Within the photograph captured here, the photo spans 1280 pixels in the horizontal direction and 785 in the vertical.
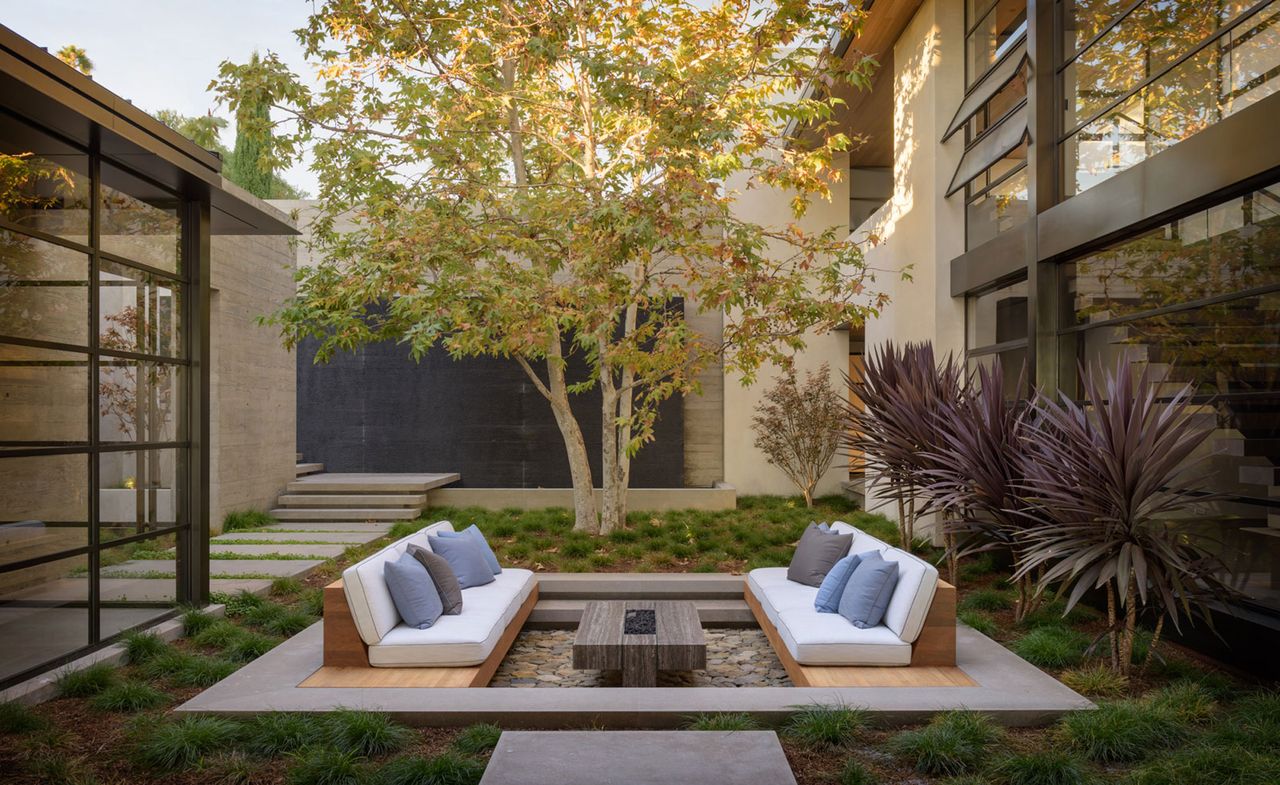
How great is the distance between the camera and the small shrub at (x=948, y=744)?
3.49 metres

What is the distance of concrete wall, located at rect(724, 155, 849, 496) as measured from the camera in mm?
12695

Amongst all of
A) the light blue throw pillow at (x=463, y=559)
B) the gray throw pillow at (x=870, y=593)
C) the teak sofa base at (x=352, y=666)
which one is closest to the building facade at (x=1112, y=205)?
the gray throw pillow at (x=870, y=593)

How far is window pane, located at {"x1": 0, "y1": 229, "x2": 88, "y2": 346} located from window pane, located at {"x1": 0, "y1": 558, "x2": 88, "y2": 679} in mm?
1140

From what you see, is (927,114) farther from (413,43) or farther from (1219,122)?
(413,43)

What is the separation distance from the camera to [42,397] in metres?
4.50

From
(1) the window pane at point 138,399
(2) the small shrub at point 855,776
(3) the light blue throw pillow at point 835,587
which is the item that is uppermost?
(1) the window pane at point 138,399

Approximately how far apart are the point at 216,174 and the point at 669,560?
16.5ft

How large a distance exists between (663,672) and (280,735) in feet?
7.98

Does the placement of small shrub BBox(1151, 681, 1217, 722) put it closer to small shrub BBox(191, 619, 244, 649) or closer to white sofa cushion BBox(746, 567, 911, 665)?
white sofa cushion BBox(746, 567, 911, 665)

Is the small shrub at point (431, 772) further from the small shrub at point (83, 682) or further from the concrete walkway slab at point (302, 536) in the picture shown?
the concrete walkway slab at point (302, 536)

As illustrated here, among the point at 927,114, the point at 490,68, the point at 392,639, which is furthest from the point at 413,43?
the point at 392,639

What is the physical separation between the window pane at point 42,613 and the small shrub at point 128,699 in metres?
0.48

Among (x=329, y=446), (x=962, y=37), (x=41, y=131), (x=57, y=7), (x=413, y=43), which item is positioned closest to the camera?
(x=41, y=131)

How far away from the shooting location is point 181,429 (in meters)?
5.85
